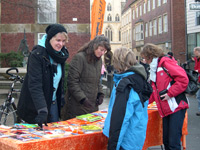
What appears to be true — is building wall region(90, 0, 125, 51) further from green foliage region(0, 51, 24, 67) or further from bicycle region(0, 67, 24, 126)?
bicycle region(0, 67, 24, 126)

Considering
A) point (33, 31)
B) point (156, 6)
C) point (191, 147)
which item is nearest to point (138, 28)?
point (156, 6)

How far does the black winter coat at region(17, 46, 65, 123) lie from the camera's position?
338 cm

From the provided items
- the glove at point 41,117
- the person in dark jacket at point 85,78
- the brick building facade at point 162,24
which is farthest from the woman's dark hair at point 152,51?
the brick building facade at point 162,24

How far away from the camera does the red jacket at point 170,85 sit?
14.1 feet

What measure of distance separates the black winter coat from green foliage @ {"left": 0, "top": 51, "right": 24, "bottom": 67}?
15513mm

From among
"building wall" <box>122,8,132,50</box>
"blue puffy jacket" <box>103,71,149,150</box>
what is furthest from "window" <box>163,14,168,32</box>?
"blue puffy jacket" <box>103,71,149,150</box>

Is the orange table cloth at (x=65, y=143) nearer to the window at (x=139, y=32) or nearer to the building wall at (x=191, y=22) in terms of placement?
the building wall at (x=191, y=22)

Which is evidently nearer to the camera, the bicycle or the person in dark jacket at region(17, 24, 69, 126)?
the person in dark jacket at region(17, 24, 69, 126)

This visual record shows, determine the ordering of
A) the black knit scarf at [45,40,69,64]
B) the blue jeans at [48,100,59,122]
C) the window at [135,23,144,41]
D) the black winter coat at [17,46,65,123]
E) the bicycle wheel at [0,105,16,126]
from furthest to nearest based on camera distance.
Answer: the window at [135,23,144,41] → the bicycle wheel at [0,105,16,126] → the blue jeans at [48,100,59,122] → the black knit scarf at [45,40,69,64] → the black winter coat at [17,46,65,123]

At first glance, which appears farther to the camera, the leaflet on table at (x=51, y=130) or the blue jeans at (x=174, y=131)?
the blue jeans at (x=174, y=131)

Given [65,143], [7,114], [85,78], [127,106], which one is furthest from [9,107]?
[127,106]

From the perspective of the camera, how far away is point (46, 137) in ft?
9.96

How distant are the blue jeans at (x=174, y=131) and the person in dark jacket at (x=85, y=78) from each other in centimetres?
115

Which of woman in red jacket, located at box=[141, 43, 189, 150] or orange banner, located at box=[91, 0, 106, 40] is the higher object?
orange banner, located at box=[91, 0, 106, 40]
